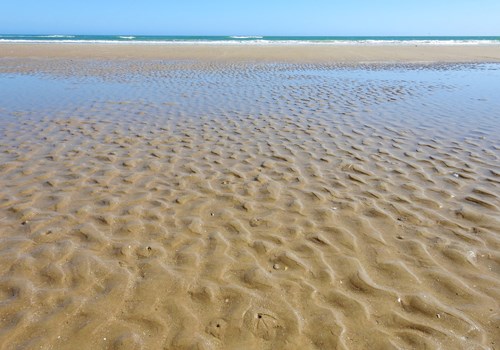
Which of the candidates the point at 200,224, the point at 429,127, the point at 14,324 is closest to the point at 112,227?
the point at 200,224

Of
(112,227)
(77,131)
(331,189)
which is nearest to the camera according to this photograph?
(112,227)

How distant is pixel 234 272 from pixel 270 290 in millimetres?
419

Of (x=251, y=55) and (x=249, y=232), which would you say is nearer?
(x=249, y=232)

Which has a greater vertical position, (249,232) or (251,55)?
(249,232)

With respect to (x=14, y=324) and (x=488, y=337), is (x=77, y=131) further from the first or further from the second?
(x=488, y=337)

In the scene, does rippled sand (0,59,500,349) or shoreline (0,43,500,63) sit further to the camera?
shoreline (0,43,500,63)

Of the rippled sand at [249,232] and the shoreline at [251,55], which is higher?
the rippled sand at [249,232]

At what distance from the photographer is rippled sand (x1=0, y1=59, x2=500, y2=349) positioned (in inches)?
117

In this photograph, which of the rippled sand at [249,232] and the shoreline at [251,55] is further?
the shoreline at [251,55]

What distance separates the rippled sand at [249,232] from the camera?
297 cm

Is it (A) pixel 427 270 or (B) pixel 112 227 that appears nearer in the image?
(A) pixel 427 270

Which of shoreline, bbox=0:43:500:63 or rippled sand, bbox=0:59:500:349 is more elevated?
rippled sand, bbox=0:59:500:349

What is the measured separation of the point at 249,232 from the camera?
14.1 feet

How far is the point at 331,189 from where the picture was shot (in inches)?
211
